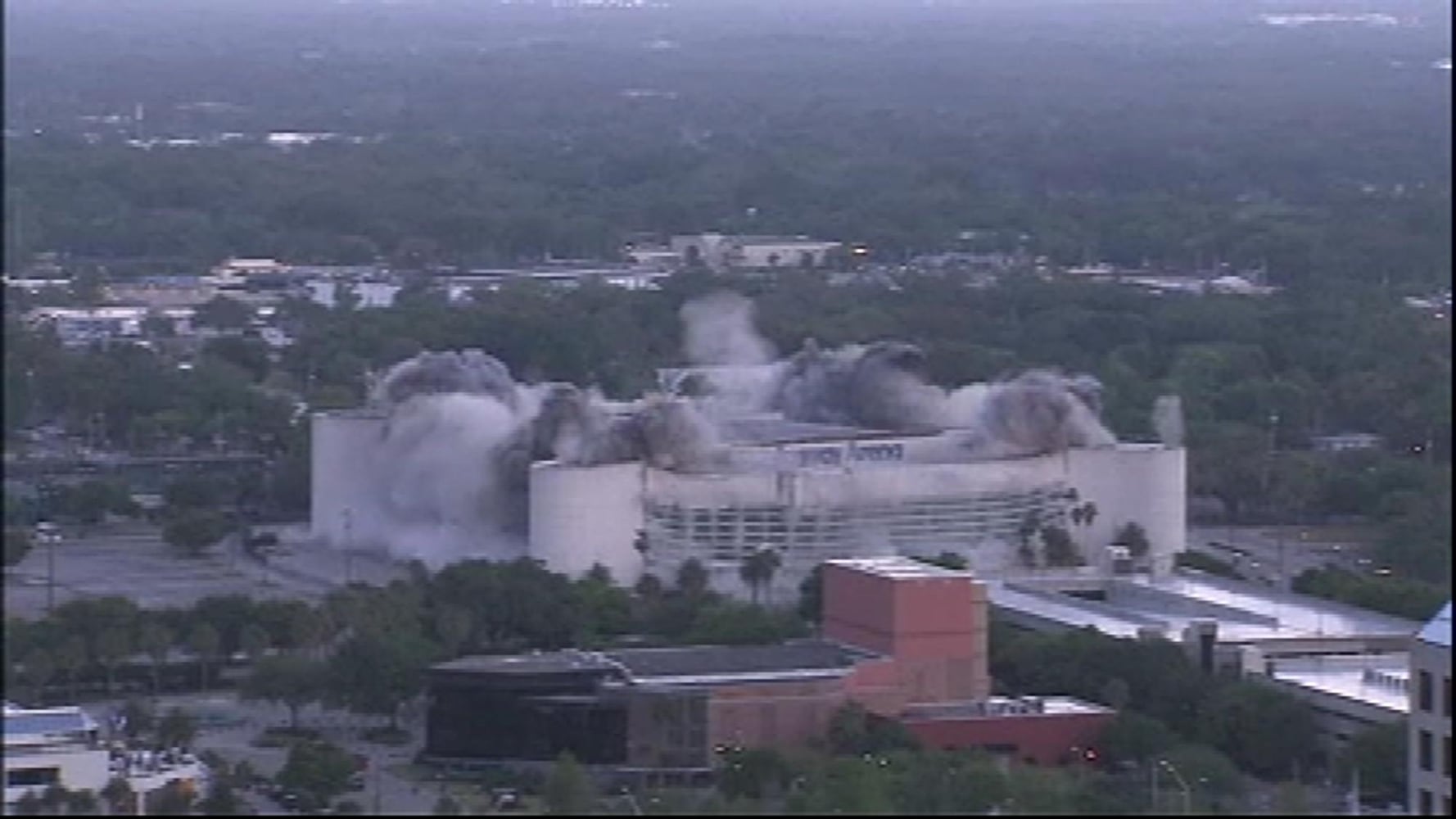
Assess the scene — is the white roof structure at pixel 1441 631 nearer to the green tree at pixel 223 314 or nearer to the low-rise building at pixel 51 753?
the low-rise building at pixel 51 753

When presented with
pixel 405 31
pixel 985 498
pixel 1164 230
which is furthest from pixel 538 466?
pixel 405 31

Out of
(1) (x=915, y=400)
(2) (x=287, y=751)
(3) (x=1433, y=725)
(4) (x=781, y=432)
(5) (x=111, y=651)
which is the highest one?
(1) (x=915, y=400)

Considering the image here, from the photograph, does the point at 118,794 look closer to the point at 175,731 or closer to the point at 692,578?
the point at 175,731

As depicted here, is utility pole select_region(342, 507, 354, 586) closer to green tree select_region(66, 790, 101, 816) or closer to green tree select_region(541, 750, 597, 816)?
green tree select_region(541, 750, 597, 816)

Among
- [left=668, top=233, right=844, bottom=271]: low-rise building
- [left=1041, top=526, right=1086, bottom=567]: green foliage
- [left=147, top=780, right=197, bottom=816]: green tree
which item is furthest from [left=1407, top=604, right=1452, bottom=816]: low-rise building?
[left=668, top=233, right=844, bottom=271]: low-rise building

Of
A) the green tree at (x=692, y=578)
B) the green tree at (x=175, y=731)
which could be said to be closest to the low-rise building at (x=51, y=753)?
the green tree at (x=175, y=731)

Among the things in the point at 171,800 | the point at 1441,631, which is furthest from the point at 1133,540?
the point at 1441,631

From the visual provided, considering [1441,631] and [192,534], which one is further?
[192,534]
